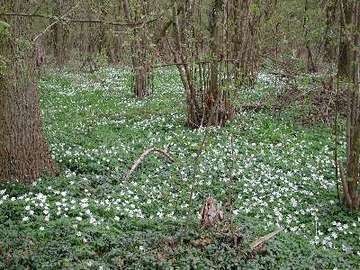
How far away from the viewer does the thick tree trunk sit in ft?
27.6

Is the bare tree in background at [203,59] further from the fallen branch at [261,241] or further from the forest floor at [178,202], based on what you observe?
the fallen branch at [261,241]

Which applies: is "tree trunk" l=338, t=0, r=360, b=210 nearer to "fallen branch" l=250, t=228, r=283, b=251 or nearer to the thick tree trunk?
"fallen branch" l=250, t=228, r=283, b=251

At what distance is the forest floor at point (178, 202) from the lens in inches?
251

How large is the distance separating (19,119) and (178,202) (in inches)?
129

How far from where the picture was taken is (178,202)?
27.2 ft

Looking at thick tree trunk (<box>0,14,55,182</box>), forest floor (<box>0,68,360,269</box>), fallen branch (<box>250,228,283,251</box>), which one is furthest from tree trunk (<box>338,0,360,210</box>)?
thick tree trunk (<box>0,14,55,182</box>)

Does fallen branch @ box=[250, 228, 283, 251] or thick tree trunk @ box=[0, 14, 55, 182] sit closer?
fallen branch @ box=[250, 228, 283, 251]

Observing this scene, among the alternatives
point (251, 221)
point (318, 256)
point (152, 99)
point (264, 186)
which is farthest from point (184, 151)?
point (152, 99)

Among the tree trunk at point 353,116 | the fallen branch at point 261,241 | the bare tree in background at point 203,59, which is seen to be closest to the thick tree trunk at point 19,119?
the fallen branch at point 261,241

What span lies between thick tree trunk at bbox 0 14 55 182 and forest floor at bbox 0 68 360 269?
13.1 inches

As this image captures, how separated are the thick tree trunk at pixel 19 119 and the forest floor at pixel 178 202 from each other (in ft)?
1.09

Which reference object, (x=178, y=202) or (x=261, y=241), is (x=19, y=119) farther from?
(x=261, y=241)

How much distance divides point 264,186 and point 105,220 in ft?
11.3

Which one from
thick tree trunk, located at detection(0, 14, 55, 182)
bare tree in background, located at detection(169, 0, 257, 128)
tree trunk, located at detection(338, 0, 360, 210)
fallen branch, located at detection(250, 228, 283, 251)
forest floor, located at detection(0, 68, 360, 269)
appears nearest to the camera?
forest floor, located at detection(0, 68, 360, 269)
